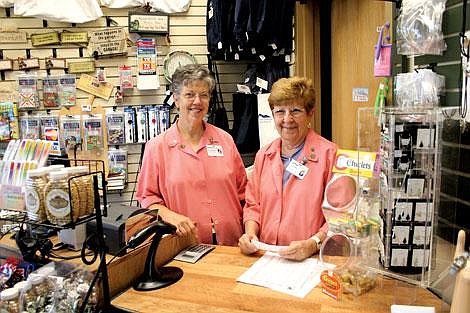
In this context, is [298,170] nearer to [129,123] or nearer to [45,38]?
[129,123]

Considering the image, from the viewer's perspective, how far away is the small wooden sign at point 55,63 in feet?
13.5

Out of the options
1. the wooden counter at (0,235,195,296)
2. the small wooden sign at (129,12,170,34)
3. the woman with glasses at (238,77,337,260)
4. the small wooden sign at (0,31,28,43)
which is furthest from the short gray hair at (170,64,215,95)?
the small wooden sign at (0,31,28,43)

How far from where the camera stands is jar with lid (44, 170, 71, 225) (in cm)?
124

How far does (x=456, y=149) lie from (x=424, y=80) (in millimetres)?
485

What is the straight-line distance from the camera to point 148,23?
164 inches

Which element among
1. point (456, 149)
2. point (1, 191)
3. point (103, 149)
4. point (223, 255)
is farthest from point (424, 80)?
point (103, 149)

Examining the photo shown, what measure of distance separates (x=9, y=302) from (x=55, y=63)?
10.8 feet

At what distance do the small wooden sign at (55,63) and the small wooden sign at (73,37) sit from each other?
20cm

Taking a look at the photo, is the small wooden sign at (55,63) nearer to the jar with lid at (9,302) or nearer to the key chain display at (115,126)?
the key chain display at (115,126)

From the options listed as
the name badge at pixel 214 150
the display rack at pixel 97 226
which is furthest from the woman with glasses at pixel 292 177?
the display rack at pixel 97 226

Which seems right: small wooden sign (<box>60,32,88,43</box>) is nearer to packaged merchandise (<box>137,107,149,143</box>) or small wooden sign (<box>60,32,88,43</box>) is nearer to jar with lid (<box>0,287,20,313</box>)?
packaged merchandise (<box>137,107,149,143</box>)

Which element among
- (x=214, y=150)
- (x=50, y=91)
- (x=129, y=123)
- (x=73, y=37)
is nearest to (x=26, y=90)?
(x=50, y=91)

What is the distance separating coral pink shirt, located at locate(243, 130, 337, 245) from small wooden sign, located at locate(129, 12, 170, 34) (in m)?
2.60

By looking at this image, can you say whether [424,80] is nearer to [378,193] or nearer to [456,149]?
[456,149]
